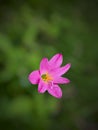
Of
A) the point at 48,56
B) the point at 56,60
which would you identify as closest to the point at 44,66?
the point at 56,60

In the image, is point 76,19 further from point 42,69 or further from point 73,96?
point 42,69

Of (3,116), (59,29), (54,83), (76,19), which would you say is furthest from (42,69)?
(76,19)

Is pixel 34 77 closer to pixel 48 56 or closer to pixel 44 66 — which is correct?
pixel 44 66

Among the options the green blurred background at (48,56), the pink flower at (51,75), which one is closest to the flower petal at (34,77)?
the pink flower at (51,75)

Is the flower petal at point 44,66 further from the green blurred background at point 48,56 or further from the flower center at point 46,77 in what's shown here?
the green blurred background at point 48,56

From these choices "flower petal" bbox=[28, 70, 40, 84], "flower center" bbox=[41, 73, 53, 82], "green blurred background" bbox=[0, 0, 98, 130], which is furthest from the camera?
"green blurred background" bbox=[0, 0, 98, 130]

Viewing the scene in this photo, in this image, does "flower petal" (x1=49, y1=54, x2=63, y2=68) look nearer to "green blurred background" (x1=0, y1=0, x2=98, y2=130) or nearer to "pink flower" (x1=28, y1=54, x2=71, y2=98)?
"pink flower" (x1=28, y1=54, x2=71, y2=98)

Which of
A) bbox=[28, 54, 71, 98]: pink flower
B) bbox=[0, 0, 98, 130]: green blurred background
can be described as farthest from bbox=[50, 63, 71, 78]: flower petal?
bbox=[0, 0, 98, 130]: green blurred background
